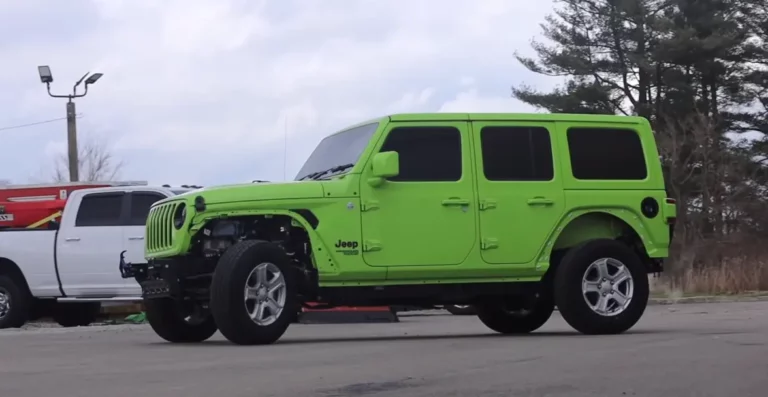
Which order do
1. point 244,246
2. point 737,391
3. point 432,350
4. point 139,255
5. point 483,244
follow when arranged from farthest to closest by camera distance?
point 139,255 < point 483,244 < point 244,246 < point 432,350 < point 737,391

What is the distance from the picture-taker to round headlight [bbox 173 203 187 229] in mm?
11156

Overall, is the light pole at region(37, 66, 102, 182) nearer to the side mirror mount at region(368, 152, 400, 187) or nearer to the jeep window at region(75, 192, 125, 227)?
the jeep window at region(75, 192, 125, 227)

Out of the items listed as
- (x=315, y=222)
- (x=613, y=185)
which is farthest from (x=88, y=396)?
(x=613, y=185)

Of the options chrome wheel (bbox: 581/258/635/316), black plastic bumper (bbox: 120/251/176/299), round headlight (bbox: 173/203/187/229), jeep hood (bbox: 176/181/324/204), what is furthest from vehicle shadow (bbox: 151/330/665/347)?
jeep hood (bbox: 176/181/324/204)

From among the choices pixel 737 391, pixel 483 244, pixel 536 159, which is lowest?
pixel 737 391

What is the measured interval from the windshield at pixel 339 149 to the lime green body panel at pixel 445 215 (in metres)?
0.15

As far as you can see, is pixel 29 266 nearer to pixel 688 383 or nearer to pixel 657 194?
pixel 657 194

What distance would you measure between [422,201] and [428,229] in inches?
10.2

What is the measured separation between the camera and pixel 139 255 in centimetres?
1689

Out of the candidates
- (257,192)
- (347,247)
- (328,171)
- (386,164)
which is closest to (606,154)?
(386,164)

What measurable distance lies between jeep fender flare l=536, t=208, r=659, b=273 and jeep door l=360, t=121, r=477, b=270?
78 centimetres

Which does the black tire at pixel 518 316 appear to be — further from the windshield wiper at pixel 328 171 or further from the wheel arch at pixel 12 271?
the wheel arch at pixel 12 271

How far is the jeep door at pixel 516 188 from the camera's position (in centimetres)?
1165

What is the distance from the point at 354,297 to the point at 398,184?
3.58 feet
